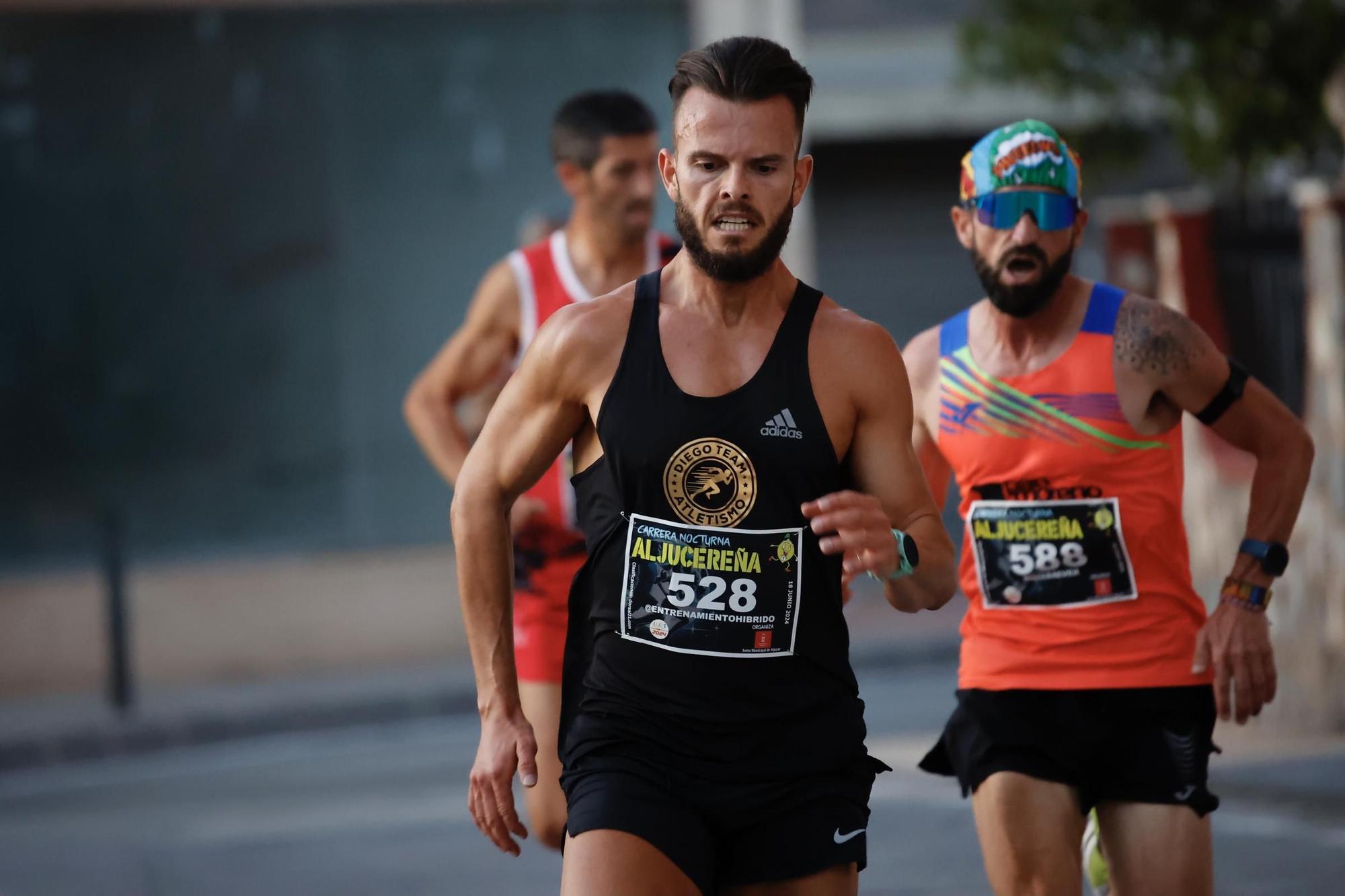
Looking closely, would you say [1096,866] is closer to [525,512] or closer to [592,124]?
[525,512]

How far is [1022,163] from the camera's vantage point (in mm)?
5414

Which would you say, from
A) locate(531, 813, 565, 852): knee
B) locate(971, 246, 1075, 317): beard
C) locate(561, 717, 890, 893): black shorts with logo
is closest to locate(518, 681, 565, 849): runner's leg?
locate(531, 813, 565, 852): knee

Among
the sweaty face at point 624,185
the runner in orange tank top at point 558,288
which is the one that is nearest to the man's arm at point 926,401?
the runner in orange tank top at point 558,288

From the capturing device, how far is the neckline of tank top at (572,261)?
6.61m

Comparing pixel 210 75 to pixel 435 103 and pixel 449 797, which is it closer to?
pixel 435 103

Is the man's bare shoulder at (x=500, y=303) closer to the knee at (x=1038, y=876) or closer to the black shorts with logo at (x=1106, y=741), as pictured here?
the black shorts with logo at (x=1106, y=741)

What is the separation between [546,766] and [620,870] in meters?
2.18

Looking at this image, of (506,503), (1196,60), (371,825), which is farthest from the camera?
(1196,60)

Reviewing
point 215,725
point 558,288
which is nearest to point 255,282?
point 215,725

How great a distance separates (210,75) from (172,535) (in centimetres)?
322

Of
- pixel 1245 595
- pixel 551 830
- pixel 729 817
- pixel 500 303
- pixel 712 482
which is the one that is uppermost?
pixel 500 303

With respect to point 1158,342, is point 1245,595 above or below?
below

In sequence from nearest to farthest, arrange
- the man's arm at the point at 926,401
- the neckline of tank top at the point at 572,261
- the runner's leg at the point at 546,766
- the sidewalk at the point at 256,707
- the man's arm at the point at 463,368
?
the man's arm at the point at 926,401, the runner's leg at the point at 546,766, the neckline of tank top at the point at 572,261, the man's arm at the point at 463,368, the sidewalk at the point at 256,707

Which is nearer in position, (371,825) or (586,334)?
(586,334)
